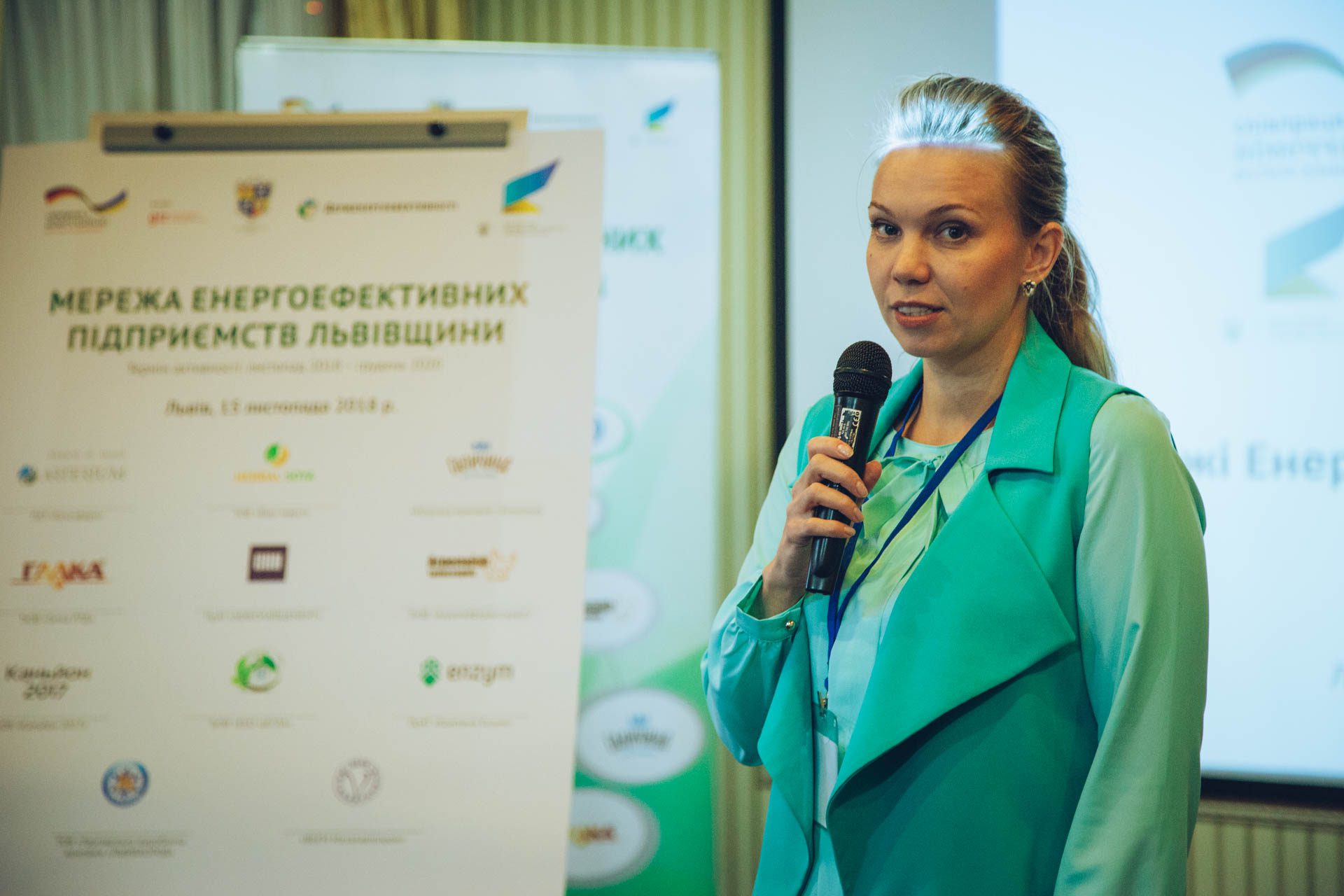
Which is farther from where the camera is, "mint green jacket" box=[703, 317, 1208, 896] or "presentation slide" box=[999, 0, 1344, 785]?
"presentation slide" box=[999, 0, 1344, 785]

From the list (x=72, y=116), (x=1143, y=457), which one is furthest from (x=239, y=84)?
(x=1143, y=457)

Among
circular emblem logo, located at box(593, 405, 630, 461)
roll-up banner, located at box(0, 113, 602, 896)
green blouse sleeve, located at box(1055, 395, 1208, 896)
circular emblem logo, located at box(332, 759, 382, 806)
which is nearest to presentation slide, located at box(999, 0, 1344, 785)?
circular emblem logo, located at box(593, 405, 630, 461)

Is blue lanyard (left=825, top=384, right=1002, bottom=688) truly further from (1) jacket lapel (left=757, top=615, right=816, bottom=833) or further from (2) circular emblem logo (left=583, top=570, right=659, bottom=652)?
(2) circular emblem logo (left=583, top=570, right=659, bottom=652)

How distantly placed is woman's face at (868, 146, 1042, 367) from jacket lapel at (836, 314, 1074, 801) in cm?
12

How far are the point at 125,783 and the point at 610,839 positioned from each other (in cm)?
134

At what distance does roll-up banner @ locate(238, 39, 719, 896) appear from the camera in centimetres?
288

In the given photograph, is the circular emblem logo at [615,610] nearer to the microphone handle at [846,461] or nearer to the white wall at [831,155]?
the white wall at [831,155]

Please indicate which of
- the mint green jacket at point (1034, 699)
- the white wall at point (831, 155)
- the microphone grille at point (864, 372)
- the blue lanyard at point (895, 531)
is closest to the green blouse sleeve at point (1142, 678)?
the mint green jacket at point (1034, 699)

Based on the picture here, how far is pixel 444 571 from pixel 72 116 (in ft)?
7.41

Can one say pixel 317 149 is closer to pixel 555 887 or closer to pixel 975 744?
pixel 555 887

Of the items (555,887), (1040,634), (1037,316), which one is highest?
(1037,316)

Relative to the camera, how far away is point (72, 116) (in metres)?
3.21

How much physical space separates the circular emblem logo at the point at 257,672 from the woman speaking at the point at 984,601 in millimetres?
1059

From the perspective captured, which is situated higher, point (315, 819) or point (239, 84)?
point (239, 84)
